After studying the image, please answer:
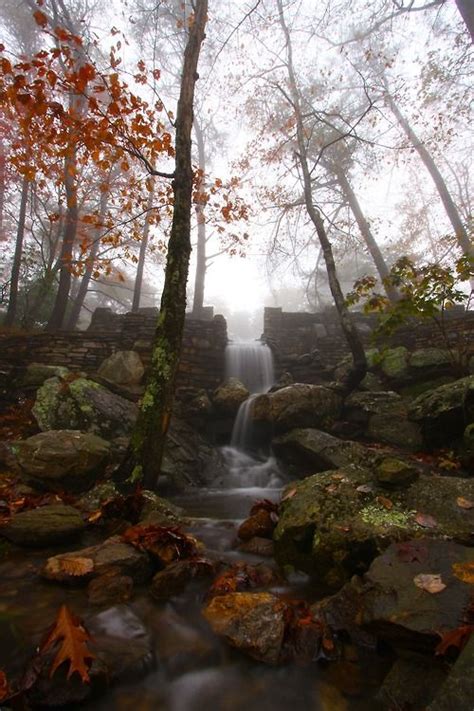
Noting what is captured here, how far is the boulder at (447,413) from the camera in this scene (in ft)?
18.2

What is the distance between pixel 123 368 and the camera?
8734mm

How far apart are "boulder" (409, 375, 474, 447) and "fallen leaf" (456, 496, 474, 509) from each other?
118 inches

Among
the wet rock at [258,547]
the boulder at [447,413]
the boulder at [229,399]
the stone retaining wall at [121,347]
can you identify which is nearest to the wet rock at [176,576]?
the wet rock at [258,547]

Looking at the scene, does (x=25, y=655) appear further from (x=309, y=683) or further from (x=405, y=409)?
(x=405, y=409)

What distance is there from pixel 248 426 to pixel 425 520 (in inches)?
218

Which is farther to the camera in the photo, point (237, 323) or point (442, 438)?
point (237, 323)

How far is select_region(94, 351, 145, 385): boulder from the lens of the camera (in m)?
8.62

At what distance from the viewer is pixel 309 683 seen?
1729 mm

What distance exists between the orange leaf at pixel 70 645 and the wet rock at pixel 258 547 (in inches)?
71.1

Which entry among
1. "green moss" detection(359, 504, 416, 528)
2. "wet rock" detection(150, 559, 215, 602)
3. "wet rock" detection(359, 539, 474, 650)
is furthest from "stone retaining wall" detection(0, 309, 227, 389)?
"wet rock" detection(359, 539, 474, 650)

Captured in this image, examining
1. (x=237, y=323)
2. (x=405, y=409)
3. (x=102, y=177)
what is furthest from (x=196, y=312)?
(x=237, y=323)

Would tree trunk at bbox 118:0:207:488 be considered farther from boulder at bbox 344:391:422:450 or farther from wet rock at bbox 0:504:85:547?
boulder at bbox 344:391:422:450

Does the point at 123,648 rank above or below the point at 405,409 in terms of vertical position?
below

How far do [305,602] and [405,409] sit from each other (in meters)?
5.80
